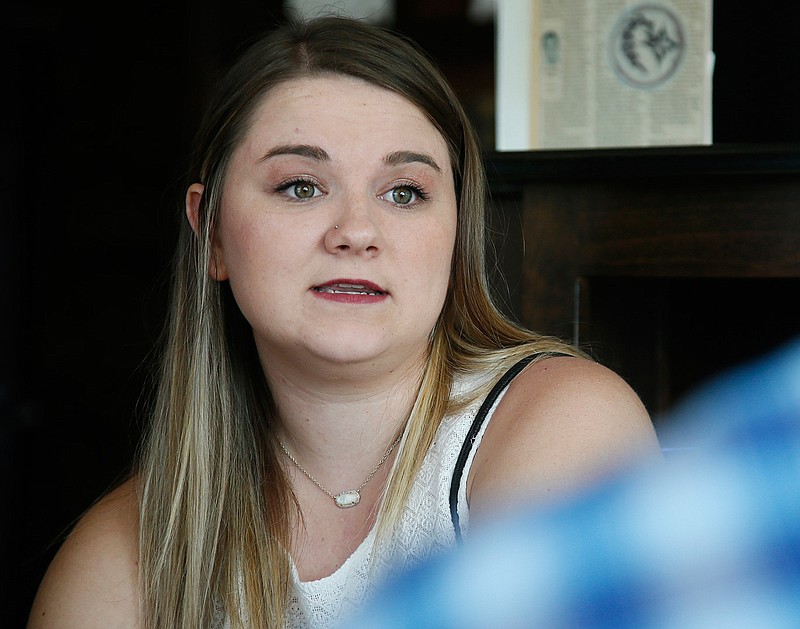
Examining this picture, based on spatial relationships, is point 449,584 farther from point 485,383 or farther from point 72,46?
point 72,46

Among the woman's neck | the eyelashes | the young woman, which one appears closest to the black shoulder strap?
the young woman

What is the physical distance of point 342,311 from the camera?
1066 millimetres

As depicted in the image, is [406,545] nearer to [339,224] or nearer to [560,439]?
[560,439]

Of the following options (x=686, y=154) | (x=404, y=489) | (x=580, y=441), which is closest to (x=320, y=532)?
(x=404, y=489)

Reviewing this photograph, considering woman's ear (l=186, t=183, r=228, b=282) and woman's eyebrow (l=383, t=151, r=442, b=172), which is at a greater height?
woman's eyebrow (l=383, t=151, r=442, b=172)

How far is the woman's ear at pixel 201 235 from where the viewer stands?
123cm

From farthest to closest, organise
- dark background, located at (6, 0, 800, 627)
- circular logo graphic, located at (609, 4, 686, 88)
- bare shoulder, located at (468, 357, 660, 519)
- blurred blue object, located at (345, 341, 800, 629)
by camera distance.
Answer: dark background, located at (6, 0, 800, 627) → circular logo graphic, located at (609, 4, 686, 88) → bare shoulder, located at (468, 357, 660, 519) → blurred blue object, located at (345, 341, 800, 629)

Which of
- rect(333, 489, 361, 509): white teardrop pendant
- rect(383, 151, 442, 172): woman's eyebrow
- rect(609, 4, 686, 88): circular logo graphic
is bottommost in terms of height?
rect(333, 489, 361, 509): white teardrop pendant

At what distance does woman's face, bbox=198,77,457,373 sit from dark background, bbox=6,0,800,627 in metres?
1.35

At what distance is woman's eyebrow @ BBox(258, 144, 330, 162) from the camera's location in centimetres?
111

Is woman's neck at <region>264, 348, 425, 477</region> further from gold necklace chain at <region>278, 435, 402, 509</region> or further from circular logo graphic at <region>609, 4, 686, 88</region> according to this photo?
circular logo graphic at <region>609, 4, 686, 88</region>

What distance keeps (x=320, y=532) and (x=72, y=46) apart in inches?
67.8

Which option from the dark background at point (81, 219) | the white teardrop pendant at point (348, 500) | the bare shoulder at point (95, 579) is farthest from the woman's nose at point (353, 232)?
the dark background at point (81, 219)

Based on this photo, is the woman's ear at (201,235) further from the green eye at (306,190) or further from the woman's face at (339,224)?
the green eye at (306,190)
